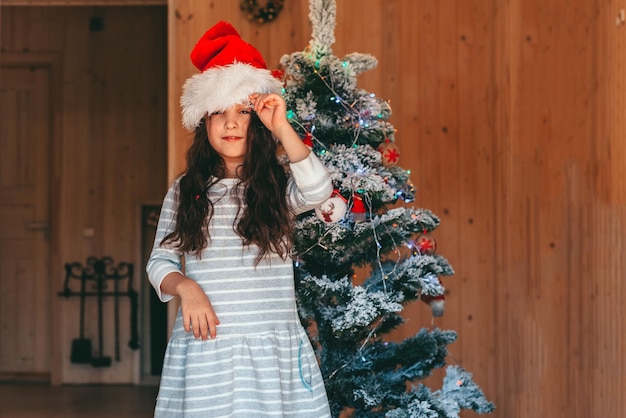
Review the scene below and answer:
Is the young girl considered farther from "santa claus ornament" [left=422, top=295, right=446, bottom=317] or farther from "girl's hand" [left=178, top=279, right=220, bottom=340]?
"santa claus ornament" [left=422, top=295, right=446, bottom=317]

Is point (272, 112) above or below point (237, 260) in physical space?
above

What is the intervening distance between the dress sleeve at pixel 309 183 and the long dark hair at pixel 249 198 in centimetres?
3

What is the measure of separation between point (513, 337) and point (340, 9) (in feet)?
4.73

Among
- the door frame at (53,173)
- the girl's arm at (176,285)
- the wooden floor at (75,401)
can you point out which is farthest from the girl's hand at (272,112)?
the door frame at (53,173)

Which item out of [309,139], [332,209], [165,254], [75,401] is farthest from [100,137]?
[165,254]

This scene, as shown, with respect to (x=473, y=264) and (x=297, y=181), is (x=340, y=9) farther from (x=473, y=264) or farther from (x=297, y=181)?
(x=297, y=181)

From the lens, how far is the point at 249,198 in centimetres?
184

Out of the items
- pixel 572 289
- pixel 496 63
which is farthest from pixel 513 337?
pixel 496 63

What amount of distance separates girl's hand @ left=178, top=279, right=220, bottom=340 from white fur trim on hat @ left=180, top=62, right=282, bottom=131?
43 centimetres

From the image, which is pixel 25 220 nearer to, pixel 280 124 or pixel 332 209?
pixel 332 209

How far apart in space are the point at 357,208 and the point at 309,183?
44 centimetres

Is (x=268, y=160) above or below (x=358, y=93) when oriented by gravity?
below

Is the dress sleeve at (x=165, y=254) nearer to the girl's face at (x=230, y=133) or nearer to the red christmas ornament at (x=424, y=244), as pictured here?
the girl's face at (x=230, y=133)

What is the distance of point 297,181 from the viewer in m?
1.79
